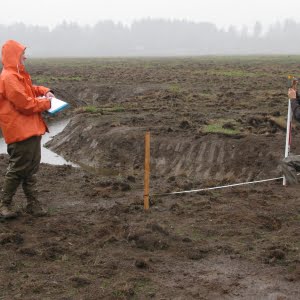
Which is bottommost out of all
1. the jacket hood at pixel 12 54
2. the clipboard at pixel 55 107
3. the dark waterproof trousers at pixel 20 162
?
the dark waterproof trousers at pixel 20 162

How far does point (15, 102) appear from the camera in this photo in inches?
262

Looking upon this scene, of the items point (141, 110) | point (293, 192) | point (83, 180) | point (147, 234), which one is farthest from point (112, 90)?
point (147, 234)

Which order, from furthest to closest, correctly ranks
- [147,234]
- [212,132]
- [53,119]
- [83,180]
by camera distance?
[53,119]
[212,132]
[83,180]
[147,234]

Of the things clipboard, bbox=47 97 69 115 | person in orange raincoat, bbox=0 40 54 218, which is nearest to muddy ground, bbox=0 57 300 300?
person in orange raincoat, bbox=0 40 54 218

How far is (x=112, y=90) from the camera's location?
26.3m

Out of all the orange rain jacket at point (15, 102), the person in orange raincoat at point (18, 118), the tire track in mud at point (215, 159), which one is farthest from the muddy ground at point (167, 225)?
the orange rain jacket at point (15, 102)

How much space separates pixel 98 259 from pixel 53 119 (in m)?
17.1

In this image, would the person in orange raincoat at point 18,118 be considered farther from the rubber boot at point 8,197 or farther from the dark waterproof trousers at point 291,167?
the dark waterproof trousers at point 291,167

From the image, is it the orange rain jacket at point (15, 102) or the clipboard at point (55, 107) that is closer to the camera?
the orange rain jacket at point (15, 102)

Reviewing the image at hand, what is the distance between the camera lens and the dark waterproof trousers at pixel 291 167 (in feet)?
28.4

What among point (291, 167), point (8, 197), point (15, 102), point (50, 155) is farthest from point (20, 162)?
point (50, 155)

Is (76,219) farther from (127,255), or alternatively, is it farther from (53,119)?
(53,119)

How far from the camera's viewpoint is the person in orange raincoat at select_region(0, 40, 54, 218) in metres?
6.69

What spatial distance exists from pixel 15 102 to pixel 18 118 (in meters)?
0.27
